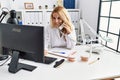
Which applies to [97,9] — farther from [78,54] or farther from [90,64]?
[90,64]

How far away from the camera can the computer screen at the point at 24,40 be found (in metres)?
1.20

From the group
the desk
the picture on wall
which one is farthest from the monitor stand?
the picture on wall

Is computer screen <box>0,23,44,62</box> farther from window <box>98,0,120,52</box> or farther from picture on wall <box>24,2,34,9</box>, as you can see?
picture on wall <box>24,2,34,9</box>

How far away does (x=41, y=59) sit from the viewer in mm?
1262

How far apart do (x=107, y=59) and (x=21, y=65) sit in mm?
886

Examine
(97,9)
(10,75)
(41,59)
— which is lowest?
(10,75)

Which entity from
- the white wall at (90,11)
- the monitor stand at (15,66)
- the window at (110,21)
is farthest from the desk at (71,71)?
the white wall at (90,11)

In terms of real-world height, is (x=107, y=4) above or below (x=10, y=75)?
above

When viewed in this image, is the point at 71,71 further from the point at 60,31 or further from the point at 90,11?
the point at 90,11

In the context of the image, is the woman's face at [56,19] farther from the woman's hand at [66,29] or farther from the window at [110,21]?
the window at [110,21]

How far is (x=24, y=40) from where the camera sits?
1.25 m

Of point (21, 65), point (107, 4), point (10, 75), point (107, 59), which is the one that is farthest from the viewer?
point (107, 4)

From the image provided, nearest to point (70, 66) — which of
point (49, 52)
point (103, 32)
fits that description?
point (49, 52)

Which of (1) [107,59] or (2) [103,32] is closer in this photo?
(1) [107,59]
